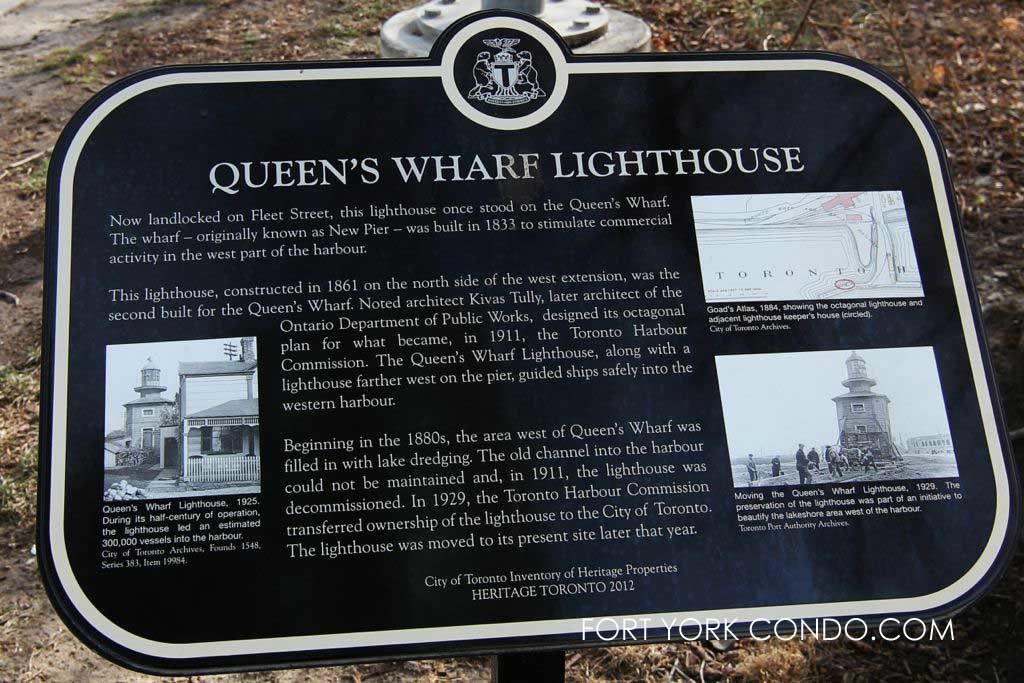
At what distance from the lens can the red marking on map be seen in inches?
98.4

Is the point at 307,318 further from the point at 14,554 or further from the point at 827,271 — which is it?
the point at 14,554

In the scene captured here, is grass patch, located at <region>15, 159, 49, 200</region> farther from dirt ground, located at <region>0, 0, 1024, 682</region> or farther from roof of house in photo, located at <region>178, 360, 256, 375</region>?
roof of house in photo, located at <region>178, 360, 256, 375</region>

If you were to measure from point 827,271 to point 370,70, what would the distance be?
4.46 feet

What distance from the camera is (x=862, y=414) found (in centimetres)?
235

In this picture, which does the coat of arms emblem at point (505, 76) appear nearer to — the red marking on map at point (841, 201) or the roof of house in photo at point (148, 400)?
the red marking on map at point (841, 201)

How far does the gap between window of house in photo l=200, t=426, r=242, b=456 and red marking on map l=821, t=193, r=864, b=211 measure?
1.67 meters

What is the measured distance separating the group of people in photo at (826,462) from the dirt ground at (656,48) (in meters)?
1.18

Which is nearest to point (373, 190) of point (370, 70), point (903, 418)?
point (370, 70)

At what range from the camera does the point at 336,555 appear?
7.04 feet

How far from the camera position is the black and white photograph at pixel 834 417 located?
2.29 meters

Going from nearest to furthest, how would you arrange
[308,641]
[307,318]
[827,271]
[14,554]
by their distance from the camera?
1. [308,641]
2. [307,318]
3. [827,271]
4. [14,554]

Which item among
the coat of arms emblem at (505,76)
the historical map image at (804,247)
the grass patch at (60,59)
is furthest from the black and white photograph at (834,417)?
the grass patch at (60,59)

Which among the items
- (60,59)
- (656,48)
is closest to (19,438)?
(60,59)

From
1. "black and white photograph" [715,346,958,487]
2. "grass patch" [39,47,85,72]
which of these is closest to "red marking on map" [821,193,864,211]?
"black and white photograph" [715,346,958,487]
